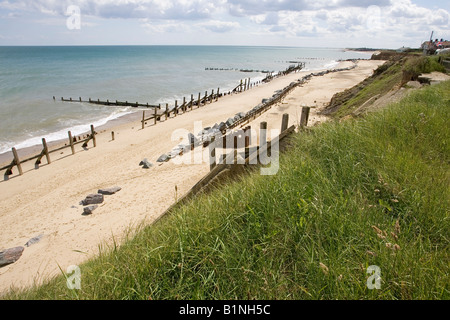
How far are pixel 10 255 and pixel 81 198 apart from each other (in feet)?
10.3

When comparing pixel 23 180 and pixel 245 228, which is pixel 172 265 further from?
pixel 23 180

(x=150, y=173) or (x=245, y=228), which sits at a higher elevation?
(x=245, y=228)

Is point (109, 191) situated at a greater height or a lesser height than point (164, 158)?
lesser

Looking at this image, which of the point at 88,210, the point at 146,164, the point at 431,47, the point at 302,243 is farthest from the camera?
the point at 431,47

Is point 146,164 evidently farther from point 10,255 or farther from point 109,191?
point 10,255

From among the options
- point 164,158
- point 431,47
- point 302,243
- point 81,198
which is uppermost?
point 431,47

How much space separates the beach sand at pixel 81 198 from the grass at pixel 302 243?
98 cm

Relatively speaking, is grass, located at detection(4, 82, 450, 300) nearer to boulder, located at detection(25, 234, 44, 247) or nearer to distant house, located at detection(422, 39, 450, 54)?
boulder, located at detection(25, 234, 44, 247)

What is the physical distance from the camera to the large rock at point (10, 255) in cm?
639

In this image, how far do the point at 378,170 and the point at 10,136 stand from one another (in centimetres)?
2370

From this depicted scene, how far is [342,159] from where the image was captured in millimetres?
3469

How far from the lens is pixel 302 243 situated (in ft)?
7.51

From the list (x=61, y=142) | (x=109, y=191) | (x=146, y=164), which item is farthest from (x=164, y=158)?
(x=61, y=142)
